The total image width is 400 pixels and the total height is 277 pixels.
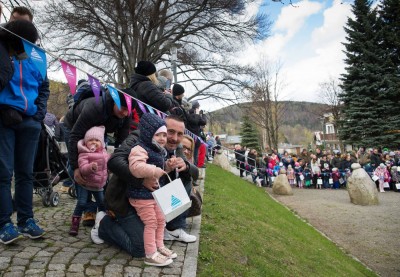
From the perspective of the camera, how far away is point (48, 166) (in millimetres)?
5168

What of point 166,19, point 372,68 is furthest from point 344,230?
point 372,68

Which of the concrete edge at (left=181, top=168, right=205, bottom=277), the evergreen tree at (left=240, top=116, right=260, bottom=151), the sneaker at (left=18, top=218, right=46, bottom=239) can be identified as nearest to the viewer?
the concrete edge at (left=181, top=168, right=205, bottom=277)

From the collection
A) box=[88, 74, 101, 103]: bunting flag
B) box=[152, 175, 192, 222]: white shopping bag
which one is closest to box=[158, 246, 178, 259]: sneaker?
box=[152, 175, 192, 222]: white shopping bag

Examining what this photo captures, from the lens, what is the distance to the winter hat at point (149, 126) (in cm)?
328

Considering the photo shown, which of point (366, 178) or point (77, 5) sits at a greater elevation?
point (77, 5)

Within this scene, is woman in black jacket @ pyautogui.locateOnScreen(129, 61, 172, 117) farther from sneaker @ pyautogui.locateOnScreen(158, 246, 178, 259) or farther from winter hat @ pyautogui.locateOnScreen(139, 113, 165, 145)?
sneaker @ pyautogui.locateOnScreen(158, 246, 178, 259)

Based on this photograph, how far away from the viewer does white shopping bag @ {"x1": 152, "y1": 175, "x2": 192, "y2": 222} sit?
2908 mm

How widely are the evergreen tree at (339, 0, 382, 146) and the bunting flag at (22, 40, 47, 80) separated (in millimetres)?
27154

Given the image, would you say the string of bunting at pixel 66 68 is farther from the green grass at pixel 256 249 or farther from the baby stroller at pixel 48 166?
the green grass at pixel 256 249

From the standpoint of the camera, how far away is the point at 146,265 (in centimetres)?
318

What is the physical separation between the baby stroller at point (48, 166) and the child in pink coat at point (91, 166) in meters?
1.46

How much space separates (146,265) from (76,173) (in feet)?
4.56

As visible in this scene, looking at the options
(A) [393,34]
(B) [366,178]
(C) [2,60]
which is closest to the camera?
(C) [2,60]

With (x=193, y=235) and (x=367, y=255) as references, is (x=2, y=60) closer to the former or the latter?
(x=193, y=235)
